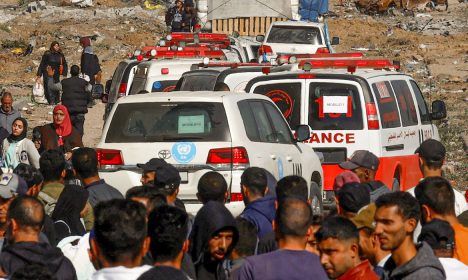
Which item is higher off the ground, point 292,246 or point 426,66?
point 292,246

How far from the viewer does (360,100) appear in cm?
1457

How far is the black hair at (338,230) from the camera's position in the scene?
21.8 ft

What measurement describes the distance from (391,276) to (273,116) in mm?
6832

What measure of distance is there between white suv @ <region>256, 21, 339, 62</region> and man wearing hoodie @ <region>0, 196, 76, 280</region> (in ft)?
75.4

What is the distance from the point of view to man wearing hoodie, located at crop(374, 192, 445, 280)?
6230mm

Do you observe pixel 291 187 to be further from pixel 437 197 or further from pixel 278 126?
pixel 278 126

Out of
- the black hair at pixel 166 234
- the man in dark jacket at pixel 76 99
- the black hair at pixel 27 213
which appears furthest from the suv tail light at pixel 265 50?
the black hair at pixel 166 234

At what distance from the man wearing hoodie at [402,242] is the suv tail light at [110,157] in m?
5.52

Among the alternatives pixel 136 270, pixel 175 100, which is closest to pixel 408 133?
pixel 175 100

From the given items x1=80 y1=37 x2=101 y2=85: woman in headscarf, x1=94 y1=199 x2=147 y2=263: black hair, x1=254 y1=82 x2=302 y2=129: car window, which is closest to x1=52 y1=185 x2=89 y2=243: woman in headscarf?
x1=94 y1=199 x2=147 y2=263: black hair

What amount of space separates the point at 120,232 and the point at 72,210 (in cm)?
343

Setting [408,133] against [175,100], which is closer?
[175,100]

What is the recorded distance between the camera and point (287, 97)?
14.8 m

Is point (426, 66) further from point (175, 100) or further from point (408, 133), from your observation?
point (175, 100)
